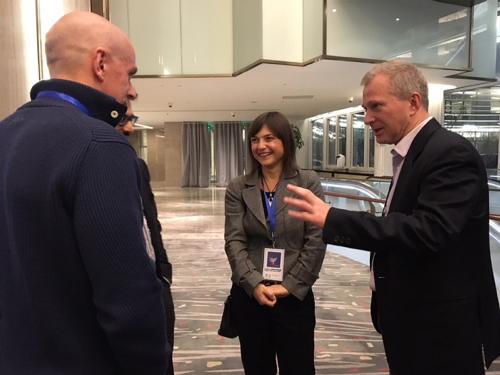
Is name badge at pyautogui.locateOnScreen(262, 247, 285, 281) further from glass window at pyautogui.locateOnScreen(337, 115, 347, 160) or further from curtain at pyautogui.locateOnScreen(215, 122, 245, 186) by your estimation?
curtain at pyautogui.locateOnScreen(215, 122, 245, 186)

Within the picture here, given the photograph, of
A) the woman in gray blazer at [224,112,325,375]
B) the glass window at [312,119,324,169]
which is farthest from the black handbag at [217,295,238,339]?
the glass window at [312,119,324,169]

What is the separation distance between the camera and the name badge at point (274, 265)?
1914mm

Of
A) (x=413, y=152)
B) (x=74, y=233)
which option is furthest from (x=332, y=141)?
(x=74, y=233)

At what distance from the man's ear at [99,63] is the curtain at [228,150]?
2060 cm

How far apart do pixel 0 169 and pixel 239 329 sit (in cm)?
147

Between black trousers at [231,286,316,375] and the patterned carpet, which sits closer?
black trousers at [231,286,316,375]

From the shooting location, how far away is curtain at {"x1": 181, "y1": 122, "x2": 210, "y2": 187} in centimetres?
2111

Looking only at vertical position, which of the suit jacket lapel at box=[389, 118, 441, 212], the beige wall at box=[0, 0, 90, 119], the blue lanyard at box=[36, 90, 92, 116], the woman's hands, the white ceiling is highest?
the white ceiling

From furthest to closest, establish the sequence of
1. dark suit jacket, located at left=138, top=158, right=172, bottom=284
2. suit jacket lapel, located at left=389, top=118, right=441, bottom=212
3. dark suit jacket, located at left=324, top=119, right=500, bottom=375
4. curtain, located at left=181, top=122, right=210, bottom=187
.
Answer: curtain, located at left=181, top=122, right=210, bottom=187
dark suit jacket, located at left=138, top=158, right=172, bottom=284
suit jacket lapel, located at left=389, top=118, right=441, bottom=212
dark suit jacket, located at left=324, top=119, right=500, bottom=375

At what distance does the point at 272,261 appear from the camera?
1.93 meters

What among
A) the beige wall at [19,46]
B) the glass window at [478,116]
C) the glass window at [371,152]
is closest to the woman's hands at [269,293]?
the beige wall at [19,46]

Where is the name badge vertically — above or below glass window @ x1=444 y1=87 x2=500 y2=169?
below

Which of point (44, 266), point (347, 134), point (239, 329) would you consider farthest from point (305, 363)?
point (347, 134)

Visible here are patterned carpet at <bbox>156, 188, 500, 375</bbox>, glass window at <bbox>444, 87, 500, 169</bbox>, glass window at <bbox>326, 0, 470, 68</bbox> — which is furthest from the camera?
glass window at <bbox>444, 87, 500, 169</bbox>
